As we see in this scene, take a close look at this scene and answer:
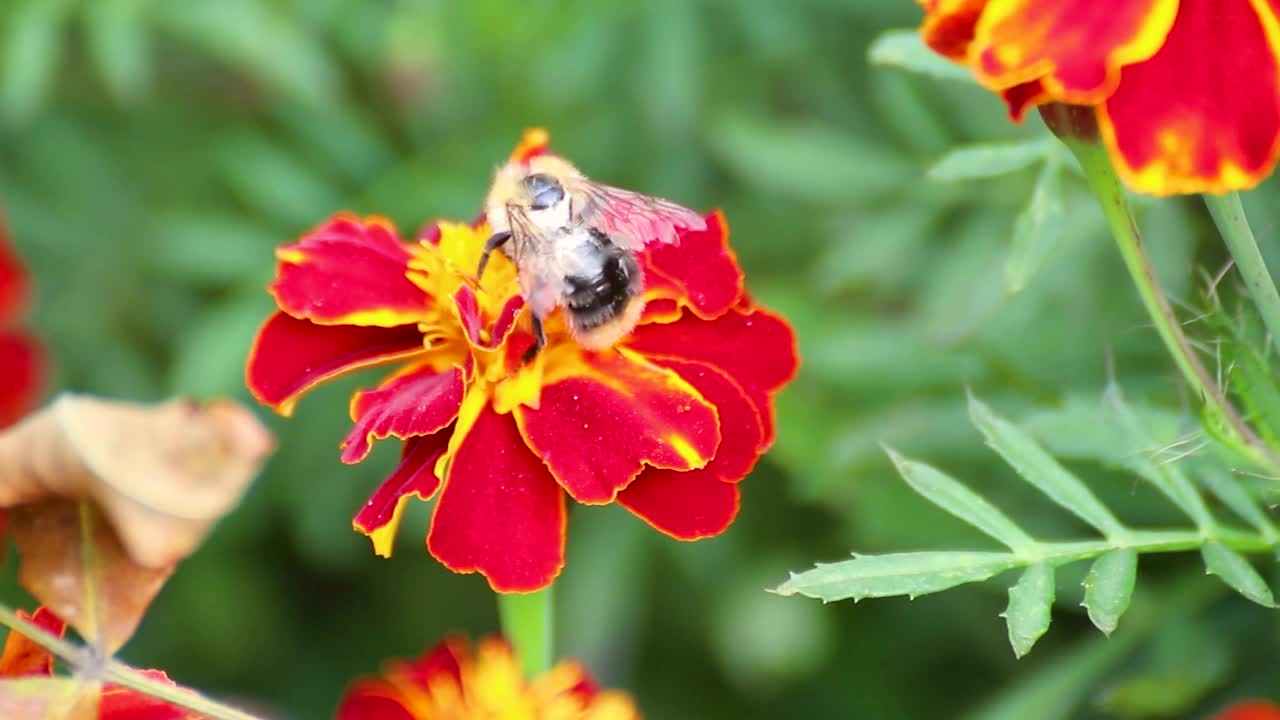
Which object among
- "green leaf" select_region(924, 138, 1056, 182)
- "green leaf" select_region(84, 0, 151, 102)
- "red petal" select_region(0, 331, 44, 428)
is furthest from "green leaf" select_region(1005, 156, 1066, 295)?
"red petal" select_region(0, 331, 44, 428)

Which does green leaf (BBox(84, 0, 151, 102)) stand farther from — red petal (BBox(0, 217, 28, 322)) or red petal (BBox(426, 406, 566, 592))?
red petal (BBox(426, 406, 566, 592))

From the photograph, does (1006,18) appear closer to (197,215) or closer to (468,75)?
(468,75)

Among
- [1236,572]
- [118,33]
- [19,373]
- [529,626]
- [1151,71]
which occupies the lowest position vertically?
[1236,572]

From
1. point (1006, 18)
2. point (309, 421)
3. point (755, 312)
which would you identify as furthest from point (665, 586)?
point (1006, 18)

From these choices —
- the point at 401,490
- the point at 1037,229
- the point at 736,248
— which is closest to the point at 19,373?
the point at 736,248

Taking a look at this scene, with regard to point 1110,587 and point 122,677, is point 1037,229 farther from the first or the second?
point 122,677

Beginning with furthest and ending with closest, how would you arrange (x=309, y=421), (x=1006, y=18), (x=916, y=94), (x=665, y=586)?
(x=665, y=586)
(x=309, y=421)
(x=916, y=94)
(x=1006, y=18)
